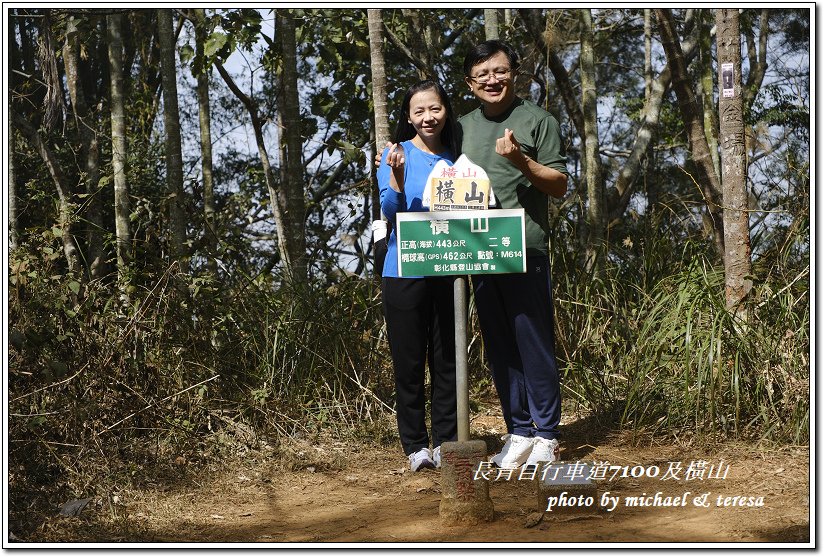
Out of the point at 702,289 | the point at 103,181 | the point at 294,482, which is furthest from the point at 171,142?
the point at 702,289

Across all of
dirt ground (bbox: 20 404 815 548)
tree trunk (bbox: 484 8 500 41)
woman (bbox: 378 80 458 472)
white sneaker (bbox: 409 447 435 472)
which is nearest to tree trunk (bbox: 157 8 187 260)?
dirt ground (bbox: 20 404 815 548)

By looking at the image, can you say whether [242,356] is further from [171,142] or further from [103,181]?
[171,142]

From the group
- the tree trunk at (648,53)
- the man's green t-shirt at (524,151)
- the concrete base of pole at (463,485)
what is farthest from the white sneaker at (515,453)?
the tree trunk at (648,53)

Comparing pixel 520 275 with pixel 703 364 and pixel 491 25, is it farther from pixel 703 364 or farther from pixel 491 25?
pixel 491 25

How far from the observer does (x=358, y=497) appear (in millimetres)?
4316

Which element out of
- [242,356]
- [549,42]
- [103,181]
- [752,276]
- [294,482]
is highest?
[549,42]

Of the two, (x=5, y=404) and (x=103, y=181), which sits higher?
(x=103, y=181)

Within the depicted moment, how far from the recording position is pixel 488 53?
417 cm

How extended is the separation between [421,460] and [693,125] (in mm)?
3025

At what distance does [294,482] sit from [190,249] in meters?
2.14

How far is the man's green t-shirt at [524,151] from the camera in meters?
4.21

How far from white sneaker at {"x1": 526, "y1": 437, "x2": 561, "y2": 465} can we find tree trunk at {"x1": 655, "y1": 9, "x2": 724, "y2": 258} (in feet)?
→ 7.66

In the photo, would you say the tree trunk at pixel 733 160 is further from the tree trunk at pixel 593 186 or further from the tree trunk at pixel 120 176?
the tree trunk at pixel 120 176

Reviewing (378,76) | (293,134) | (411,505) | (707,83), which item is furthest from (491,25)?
(707,83)
